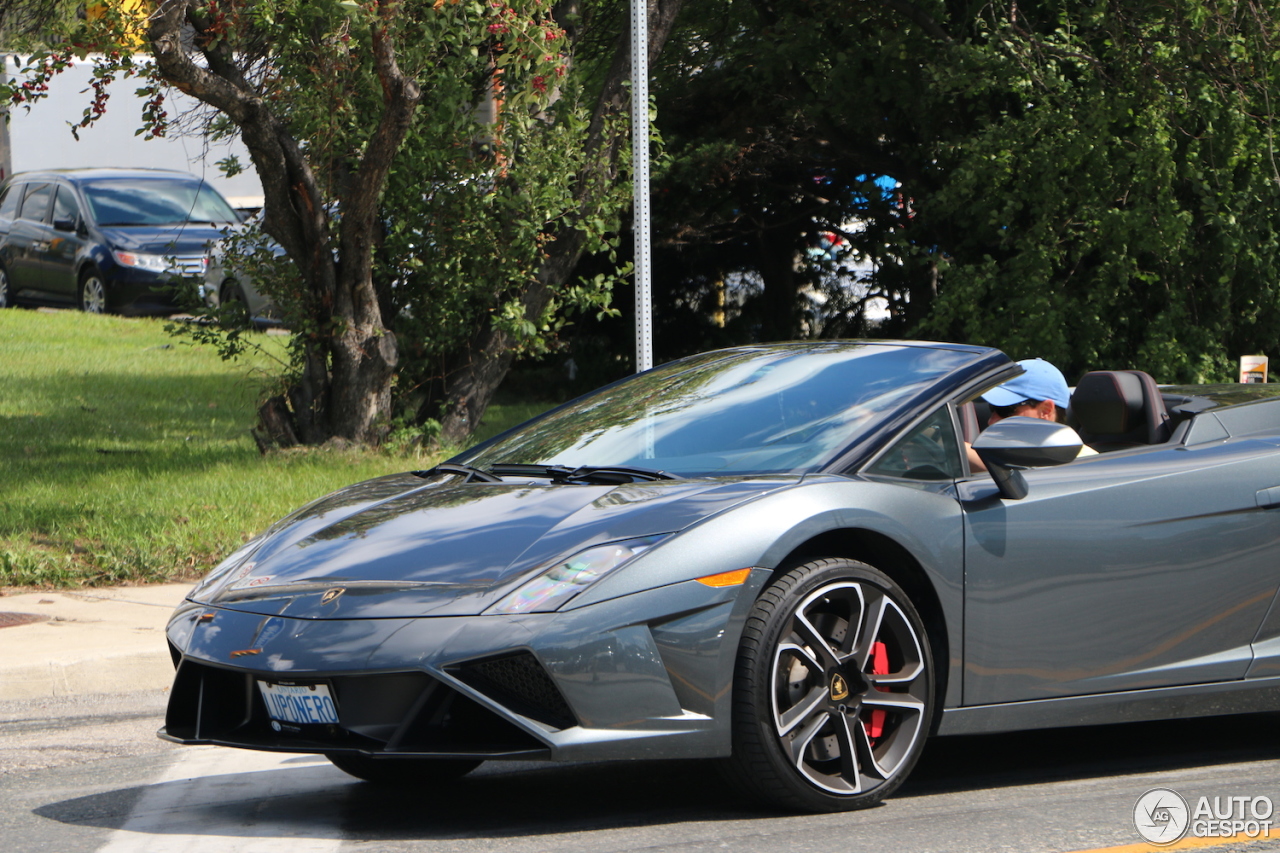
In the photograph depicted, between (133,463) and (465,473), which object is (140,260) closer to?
(133,463)

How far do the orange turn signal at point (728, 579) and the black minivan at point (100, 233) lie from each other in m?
14.8

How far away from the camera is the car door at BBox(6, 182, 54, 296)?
64.6 feet

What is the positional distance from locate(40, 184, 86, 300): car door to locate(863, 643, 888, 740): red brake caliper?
16.7 m

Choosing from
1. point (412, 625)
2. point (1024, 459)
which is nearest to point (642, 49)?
point (1024, 459)

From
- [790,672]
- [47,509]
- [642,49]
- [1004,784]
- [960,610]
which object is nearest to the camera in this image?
[790,672]

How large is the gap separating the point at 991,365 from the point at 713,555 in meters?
1.44

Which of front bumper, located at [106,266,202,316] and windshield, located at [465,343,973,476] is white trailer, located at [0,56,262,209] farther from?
windshield, located at [465,343,973,476]

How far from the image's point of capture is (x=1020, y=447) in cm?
447

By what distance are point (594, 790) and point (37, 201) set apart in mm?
17326

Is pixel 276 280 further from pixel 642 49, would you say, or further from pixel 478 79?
pixel 642 49

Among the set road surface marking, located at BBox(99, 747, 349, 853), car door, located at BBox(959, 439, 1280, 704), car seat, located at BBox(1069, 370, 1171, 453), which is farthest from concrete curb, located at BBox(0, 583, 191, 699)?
A: car seat, located at BBox(1069, 370, 1171, 453)

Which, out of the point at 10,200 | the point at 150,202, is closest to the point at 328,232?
the point at 150,202

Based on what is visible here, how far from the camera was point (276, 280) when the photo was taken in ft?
36.1

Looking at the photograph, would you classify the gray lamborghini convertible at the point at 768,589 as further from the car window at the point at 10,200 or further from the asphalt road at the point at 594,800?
the car window at the point at 10,200
